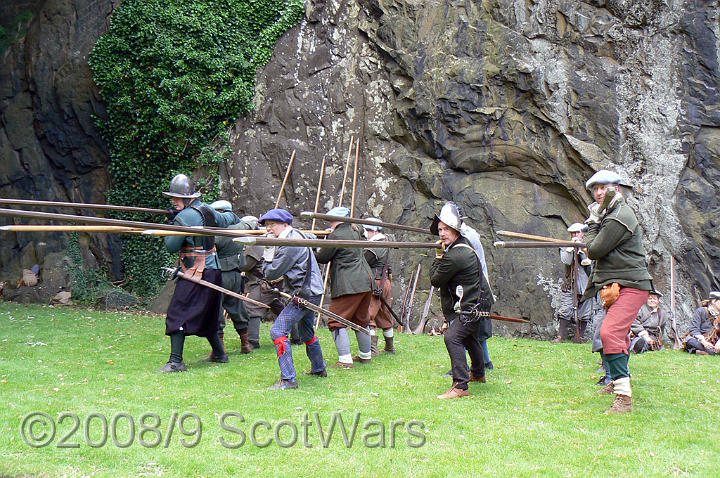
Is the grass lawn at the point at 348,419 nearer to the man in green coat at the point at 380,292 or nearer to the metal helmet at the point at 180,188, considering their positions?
the man in green coat at the point at 380,292

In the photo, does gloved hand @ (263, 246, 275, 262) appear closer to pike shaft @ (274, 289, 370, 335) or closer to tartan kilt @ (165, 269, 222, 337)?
pike shaft @ (274, 289, 370, 335)

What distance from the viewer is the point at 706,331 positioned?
9.94 meters

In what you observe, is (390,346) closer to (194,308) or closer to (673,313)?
(194,308)

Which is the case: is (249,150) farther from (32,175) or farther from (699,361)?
(699,361)

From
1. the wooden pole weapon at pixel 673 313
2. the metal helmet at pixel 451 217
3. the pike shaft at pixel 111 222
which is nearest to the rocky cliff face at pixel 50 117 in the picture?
the pike shaft at pixel 111 222

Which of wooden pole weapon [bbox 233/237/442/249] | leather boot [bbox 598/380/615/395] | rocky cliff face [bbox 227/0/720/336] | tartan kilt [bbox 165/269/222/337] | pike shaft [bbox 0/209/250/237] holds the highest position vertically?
rocky cliff face [bbox 227/0/720/336]

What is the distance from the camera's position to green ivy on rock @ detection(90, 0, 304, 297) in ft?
49.0

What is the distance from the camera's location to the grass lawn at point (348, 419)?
15.3ft

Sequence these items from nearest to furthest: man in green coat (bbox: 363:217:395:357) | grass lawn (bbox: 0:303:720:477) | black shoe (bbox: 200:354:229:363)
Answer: grass lawn (bbox: 0:303:720:477), black shoe (bbox: 200:354:229:363), man in green coat (bbox: 363:217:395:357)

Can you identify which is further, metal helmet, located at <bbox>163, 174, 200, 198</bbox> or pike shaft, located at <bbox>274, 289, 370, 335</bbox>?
metal helmet, located at <bbox>163, 174, 200, 198</bbox>

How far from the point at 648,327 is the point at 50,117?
46.5 feet

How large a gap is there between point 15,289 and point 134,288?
9.77 feet

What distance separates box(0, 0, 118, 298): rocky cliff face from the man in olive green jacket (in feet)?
31.1

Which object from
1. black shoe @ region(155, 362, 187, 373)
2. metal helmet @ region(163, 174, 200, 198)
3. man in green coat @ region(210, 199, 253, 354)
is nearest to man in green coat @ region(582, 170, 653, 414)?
metal helmet @ region(163, 174, 200, 198)
